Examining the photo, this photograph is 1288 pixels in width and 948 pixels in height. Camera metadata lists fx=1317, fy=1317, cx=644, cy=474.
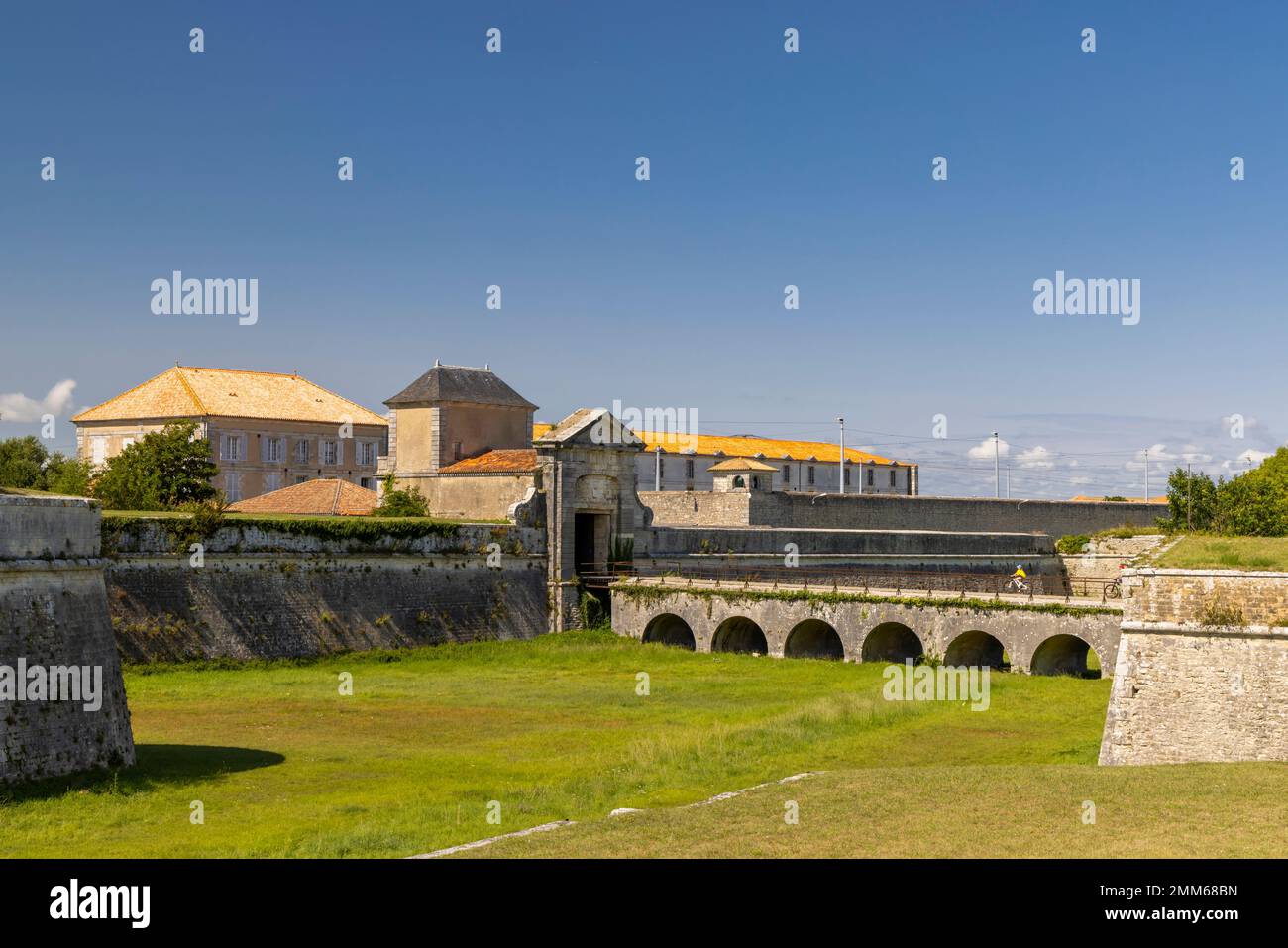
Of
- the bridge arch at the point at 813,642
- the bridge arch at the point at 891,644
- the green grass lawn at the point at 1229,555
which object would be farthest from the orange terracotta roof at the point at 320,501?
the green grass lawn at the point at 1229,555

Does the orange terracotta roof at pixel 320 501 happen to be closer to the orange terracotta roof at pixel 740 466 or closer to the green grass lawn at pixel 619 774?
the green grass lawn at pixel 619 774

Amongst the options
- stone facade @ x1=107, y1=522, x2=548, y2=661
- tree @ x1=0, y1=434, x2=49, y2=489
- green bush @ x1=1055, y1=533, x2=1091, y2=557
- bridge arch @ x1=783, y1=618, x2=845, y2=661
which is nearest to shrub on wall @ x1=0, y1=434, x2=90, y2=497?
tree @ x1=0, y1=434, x2=49, y2=489

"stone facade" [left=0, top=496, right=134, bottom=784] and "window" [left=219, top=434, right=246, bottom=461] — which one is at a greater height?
"window" [left=219, top=434, right=246, bottom=461]

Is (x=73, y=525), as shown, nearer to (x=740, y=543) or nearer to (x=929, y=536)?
(x=740, y=543)

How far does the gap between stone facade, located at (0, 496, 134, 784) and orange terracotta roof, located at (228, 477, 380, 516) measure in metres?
28.0

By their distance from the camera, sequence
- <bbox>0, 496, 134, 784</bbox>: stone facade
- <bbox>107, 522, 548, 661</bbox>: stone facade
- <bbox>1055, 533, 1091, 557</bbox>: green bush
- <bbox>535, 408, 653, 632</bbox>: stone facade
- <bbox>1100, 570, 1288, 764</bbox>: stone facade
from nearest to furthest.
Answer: <bbox>0, 496, 134, 784</bbox>: stone facade → <bbox>1100, 570, 1288, 764</bbox>: stone facade → <bbox>107, 522, 548, 661</bbox>: stone facade → <bbox>535, 408, 653, 632</bbox>: stone facade → <bbox>1055, 533, 1091, 557</bbox>: green bush

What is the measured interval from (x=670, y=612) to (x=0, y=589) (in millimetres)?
25753

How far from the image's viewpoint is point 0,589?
784 inches

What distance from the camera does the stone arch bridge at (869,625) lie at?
33.5m

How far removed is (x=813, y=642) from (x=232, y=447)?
36660 millimetres

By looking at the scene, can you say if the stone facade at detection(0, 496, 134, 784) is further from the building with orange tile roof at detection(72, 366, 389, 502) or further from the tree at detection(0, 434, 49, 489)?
the building with orange tile roof at detection(72, 366, 389, 502)

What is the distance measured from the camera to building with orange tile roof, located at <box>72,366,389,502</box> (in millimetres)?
65875
